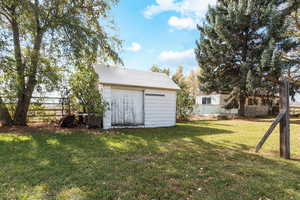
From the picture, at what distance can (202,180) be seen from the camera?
8.81ft

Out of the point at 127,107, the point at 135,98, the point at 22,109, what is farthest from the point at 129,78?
the point at 22,109

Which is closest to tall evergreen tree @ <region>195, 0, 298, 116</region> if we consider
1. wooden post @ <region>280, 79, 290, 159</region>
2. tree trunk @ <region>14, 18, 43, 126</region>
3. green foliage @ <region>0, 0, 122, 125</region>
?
wooden post @ <region>280, 79, 290, 159</region>

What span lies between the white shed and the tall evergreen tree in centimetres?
831

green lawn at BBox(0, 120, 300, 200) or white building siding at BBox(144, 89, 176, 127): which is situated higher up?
white building siding at BBox(144, 89, 176, 127)

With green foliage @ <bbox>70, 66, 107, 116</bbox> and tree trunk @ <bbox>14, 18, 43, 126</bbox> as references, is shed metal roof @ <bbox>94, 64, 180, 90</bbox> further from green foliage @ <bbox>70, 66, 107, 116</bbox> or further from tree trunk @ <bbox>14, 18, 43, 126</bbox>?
tree trunk @ <bbox>14, 18, 43, 126</bbox>

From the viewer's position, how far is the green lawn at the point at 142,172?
227 cm

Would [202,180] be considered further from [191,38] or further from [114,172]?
[191,38]

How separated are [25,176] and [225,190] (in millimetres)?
3253

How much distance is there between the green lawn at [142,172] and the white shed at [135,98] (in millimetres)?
3473

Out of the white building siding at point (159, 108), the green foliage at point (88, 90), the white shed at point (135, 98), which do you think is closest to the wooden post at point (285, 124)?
the white shed at point (135, 98)

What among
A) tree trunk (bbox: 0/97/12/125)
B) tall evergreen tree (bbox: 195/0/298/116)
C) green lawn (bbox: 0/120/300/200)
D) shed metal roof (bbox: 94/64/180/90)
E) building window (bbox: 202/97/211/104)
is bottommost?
green lawn (bbox: 0/120/300/200)

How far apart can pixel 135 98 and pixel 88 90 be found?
7.92 feet

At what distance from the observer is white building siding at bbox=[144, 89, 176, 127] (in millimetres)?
8703

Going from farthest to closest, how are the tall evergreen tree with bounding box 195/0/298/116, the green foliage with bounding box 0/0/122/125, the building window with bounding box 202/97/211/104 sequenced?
the building window with bounding box 202/97/211/104, the tall evergreen tree with bounding box 195/0/298/116, the green foliage with bounding box 0/0/122/125
